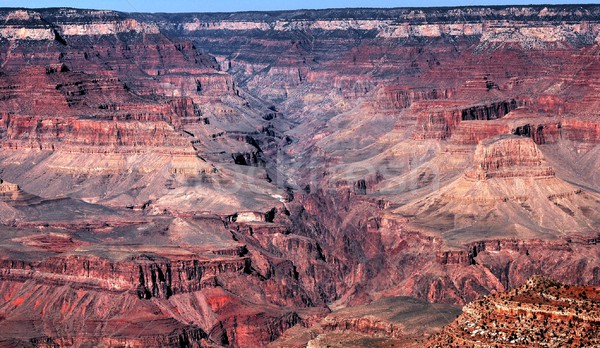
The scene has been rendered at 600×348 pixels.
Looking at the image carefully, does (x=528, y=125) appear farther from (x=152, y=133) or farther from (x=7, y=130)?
(x=7, y=130)

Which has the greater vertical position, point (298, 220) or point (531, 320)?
point (298, 220)

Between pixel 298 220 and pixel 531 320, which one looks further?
pixel 298 220

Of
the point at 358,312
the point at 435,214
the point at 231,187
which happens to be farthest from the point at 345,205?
the point at 358,312

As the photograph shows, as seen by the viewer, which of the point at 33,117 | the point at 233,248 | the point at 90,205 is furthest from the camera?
the point at 33,117

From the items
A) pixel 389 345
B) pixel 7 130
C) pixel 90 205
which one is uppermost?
pixel 7 130

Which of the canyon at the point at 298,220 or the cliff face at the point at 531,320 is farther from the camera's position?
the canyon at the point at 298,220

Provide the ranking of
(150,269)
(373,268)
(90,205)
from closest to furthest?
(150,269) < (373,268) < (90,205)

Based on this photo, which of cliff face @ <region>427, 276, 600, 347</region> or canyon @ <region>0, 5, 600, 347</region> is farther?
canyon @ <region>0, 5, 600, 347</region>

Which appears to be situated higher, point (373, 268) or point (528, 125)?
point (528, 125)
